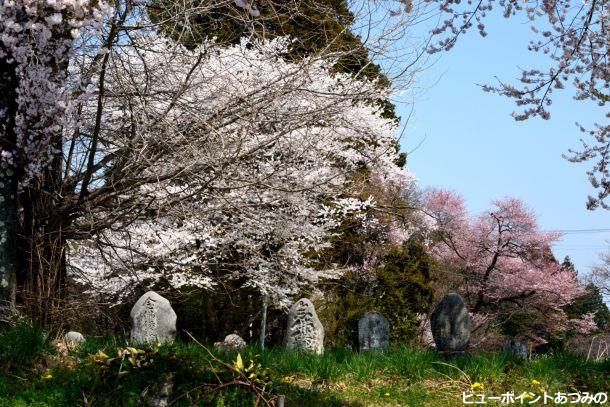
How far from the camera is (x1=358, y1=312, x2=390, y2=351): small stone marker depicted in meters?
9.52

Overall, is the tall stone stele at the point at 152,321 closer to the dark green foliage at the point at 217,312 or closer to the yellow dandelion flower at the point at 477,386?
the dark green foliage at the point at 217,312

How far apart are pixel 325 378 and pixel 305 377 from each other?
0.72 feet

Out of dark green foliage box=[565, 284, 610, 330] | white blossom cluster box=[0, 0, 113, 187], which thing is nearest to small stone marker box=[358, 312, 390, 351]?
white blossom cluster box=[0, 0, 113, 187]

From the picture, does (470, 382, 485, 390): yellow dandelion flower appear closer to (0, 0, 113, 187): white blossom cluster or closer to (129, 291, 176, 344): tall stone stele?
(129, 291, 176, 344): tall stone stele

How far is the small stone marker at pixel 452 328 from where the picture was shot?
7949 millimetres

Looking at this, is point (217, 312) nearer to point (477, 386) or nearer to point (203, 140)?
point (203, 140)

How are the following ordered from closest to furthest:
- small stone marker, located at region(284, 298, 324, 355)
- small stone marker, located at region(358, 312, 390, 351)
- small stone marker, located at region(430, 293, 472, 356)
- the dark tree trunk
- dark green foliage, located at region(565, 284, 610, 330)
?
the dark tree trunk
small stone marker, located at region(430, 293, 472, 356)
small stone marker, located at region(284, 298, 324, 355)
small stone marker, located at region(358, 312, 390, 351)
dark green foliage, located at region(565, 284, 610, 330)

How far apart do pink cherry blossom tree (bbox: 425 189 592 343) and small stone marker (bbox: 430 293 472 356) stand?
1256 centimetres

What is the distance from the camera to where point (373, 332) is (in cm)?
955

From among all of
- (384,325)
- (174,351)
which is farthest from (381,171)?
(174,351)

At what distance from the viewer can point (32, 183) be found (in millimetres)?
7961

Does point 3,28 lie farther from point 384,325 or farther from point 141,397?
point 384,325

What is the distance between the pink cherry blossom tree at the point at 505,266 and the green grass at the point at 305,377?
46.6ft

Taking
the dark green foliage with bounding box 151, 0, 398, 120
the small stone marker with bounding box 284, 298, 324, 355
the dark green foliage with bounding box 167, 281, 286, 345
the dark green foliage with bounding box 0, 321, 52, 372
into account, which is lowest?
the dark green foliage with bounding box 0, 321, 52, 372
